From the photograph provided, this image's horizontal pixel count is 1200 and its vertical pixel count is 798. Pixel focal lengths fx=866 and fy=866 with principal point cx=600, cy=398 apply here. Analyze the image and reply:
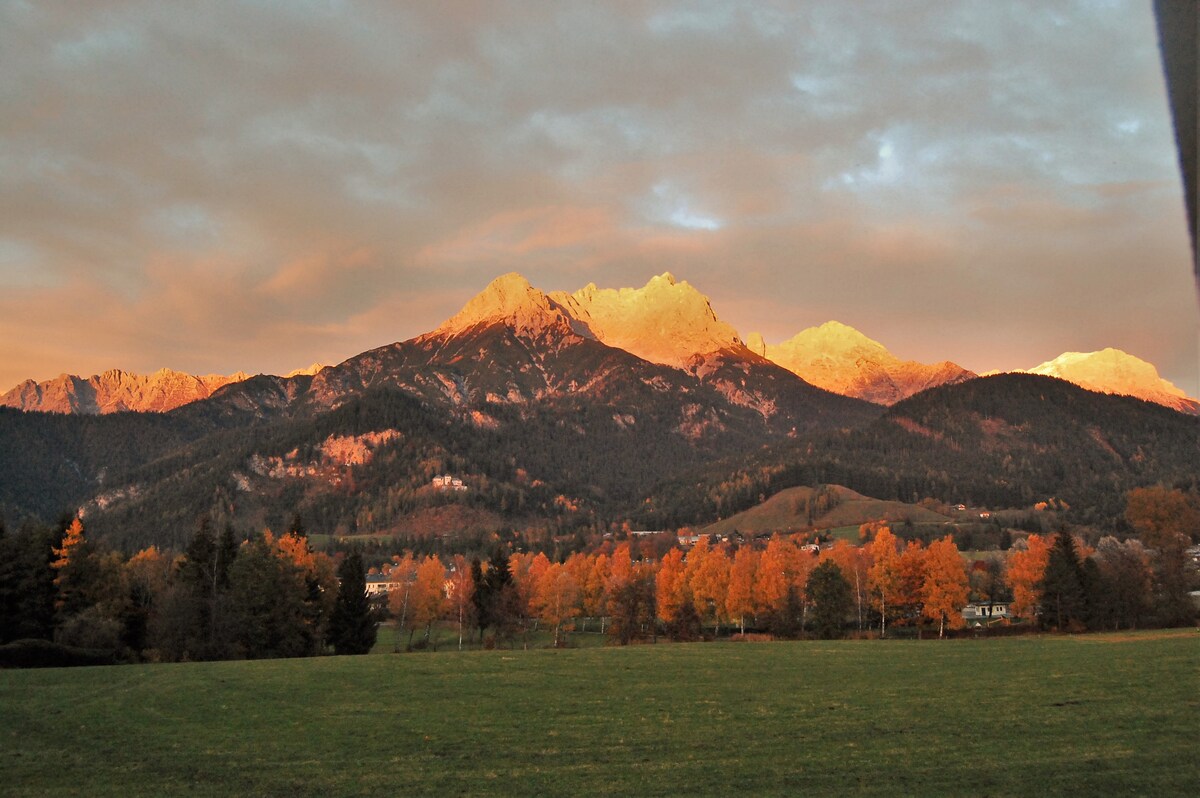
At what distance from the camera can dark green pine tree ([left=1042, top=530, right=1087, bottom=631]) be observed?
90125 millimetres

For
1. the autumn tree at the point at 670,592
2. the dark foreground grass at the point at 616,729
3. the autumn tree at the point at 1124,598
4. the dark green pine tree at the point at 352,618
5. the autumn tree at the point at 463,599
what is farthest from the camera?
the autumn tree at the point at 670,592

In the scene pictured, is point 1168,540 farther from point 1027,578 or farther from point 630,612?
point 630,612

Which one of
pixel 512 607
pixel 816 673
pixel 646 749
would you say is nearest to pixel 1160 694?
pixel 816 673

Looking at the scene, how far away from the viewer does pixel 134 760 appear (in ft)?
90.8

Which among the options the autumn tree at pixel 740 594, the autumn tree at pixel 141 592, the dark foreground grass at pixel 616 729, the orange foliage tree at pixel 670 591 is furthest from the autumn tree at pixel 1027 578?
the autumn tree at pixel 141 592

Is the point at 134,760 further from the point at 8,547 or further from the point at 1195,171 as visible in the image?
the point at 8,547

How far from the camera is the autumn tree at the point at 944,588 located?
9625 centimetres

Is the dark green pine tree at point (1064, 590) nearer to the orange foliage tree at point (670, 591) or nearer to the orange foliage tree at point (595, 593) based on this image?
the orange foliage tree at point (670, 591)

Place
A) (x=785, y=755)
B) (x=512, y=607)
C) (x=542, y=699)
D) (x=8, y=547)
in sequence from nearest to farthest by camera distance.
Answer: (x=785, y=755) < (x=542, y=699) < (x=8, y=547) < (x=512, y=607)

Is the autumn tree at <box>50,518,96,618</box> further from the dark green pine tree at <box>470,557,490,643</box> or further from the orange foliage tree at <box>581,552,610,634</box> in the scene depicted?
the orange foliage tree at <box>581,552,610,634</box>

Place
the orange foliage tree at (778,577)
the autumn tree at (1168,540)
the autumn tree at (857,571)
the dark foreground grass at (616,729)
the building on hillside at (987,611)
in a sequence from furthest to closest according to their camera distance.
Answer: the building on hillside at (987,611) → the autumn tree at (857,571) → the orange foliage tree at (778,577) → the autumn tree at (1168,540) → the dark foreground grass at (616,729)

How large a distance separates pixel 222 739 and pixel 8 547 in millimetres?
55041

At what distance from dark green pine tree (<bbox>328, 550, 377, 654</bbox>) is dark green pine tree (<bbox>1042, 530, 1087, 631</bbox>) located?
7005 cm

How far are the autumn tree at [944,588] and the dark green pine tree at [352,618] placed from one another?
198ft
